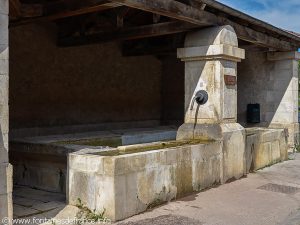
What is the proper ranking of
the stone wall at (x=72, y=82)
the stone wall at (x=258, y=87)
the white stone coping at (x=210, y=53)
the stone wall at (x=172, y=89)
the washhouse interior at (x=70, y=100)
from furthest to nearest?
the stone wall at (x=172, y=89), the stone wall at (x=258, y=87), the stone wall at (x=72, y=82), the white stone coping at (x=210, y=53), the washhouse interior at (x=70, y=100)

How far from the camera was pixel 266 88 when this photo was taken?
10773 millimetres

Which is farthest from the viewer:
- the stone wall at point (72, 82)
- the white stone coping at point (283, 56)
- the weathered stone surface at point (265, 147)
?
the white stone coping at point (283, 56)

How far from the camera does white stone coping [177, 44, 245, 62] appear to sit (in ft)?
21.3

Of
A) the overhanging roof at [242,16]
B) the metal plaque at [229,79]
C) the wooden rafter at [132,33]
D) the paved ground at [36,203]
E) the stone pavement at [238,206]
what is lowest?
the stone pavement at [238,206]

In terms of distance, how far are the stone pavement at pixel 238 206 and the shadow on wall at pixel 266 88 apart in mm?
4012

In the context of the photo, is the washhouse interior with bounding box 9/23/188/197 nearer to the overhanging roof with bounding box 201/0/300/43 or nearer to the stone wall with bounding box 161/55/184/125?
the stone wall with bounding box 161/55/184/125

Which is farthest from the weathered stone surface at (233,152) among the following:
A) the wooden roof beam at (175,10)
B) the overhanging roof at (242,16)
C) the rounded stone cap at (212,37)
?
the overhanging roof at (242,16)

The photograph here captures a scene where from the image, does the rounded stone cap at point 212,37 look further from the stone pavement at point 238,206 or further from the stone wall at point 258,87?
the stone wall at point 258,87

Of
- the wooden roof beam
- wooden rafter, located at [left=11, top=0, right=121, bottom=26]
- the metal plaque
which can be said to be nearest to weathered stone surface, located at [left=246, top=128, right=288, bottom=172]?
the metal plaque

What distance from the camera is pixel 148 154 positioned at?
4836mm

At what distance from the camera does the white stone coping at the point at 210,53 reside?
256 inches

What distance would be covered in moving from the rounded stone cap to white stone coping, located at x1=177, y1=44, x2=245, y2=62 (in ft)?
0.28

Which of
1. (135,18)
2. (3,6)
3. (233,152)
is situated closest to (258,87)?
(135,18)

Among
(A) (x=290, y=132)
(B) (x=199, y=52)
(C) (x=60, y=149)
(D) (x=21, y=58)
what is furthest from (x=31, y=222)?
(A) (x=290, y=132)
